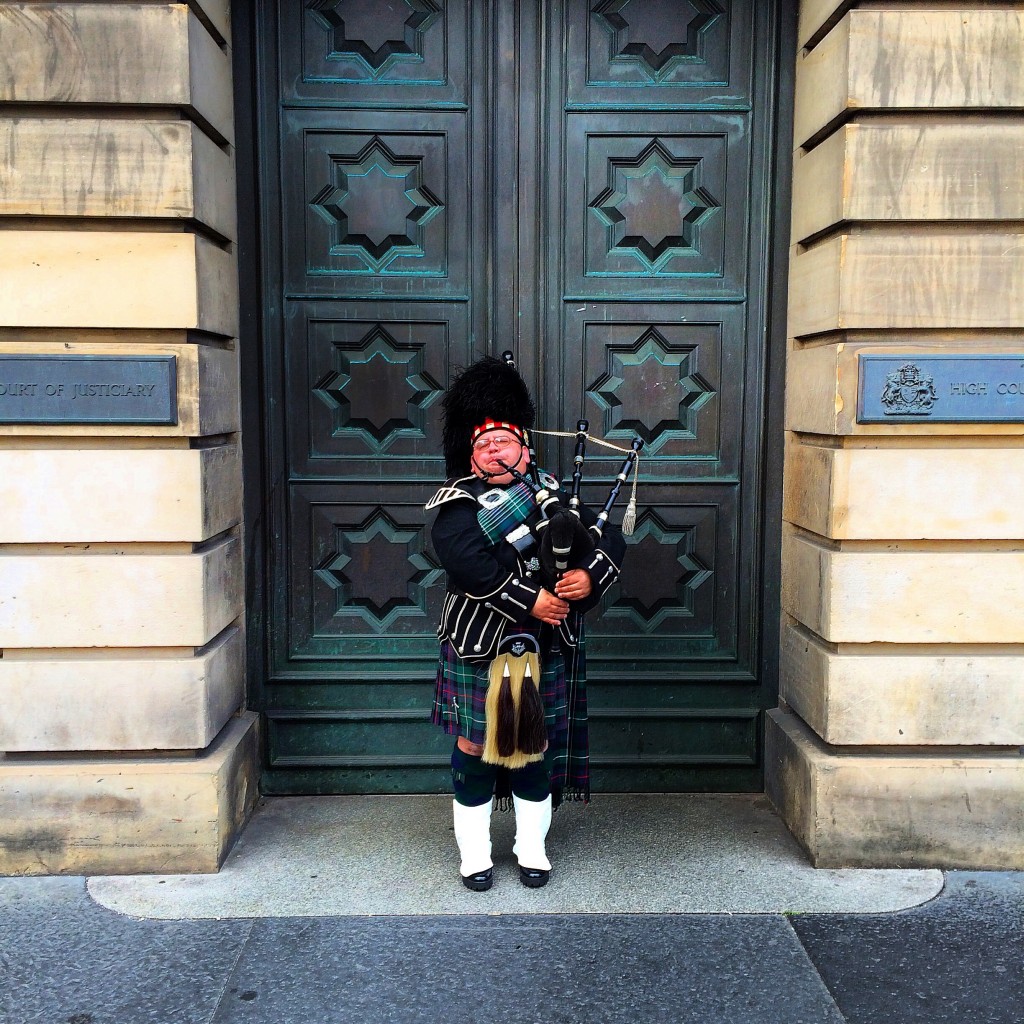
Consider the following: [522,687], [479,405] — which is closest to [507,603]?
[522,687]

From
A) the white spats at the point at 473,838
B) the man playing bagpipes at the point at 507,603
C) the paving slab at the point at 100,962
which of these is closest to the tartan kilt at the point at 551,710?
the man playing bagpipes at the point at 507,603

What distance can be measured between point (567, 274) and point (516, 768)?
7.21 ft

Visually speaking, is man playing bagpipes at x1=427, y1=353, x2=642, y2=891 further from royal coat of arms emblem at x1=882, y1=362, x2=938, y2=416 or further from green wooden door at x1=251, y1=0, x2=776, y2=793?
royal coat of arms emblem at x1=882, y1=362, x2=938, y2=416

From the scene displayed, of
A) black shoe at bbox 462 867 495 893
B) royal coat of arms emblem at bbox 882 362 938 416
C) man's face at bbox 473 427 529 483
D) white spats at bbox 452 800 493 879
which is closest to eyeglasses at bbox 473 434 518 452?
man's face at bbox 473 427 529 483

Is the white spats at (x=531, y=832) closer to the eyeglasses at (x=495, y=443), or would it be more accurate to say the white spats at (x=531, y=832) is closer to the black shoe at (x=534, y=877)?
the black shoe at (x=534, y=877)

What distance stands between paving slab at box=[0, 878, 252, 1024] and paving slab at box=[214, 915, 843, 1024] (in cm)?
11

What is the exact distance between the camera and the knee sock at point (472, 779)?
12.4 feet

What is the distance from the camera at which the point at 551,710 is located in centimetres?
383

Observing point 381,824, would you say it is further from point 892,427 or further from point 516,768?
point 892,427

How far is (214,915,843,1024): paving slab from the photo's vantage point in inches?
120

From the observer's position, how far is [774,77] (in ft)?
14.3

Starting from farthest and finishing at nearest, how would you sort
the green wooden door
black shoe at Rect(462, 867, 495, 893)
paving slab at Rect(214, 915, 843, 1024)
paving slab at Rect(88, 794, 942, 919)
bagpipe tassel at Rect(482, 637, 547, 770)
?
the green wooden door < black shoe at Rect(462, 867, 495, 893) < paving slab at Rect(88, 794, 942, 919) < bagpipe tassel at Rect(482, 637, 547, 770) < paving slab at Rect(214, 915, 843, 1024)

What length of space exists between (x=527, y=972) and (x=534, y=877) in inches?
Answer: 22.1

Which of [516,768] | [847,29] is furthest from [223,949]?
[847,29]
